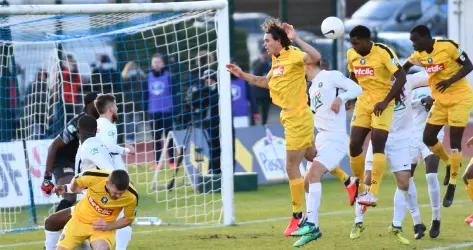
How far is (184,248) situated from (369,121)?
2.46 metres

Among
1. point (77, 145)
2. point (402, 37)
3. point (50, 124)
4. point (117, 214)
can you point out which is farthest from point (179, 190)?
point (402, 37)

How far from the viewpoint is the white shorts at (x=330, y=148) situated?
13.4m

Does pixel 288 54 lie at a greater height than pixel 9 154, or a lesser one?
greater

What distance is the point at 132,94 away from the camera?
19.6 meters

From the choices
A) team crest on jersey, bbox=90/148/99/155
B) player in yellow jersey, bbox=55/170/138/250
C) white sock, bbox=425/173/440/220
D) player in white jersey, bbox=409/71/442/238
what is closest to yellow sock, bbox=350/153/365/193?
player in white jersey, bbox=409/71/442/238

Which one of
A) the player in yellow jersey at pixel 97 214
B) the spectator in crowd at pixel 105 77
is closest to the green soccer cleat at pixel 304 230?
the player in yellow jersey at pixel 97 214

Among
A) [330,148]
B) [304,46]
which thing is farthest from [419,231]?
[304,46]

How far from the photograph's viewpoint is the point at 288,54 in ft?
43.7

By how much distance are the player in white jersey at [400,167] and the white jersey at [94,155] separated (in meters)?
2.94

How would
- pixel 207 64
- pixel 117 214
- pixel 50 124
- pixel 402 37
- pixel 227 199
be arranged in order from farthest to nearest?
1. pixel 402 37
2. pixel 50 124
3. pixel 207 64
4. pixel 227 199
5. pixel 117 214

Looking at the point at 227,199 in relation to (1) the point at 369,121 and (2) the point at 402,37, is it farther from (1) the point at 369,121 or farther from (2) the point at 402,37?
(2) the point at 402,37

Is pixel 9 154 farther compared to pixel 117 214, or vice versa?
pixel 9 154

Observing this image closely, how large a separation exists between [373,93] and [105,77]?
318 inches

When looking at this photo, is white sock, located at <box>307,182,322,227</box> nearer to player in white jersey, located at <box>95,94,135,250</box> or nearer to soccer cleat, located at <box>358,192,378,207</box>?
soccer cleat, located at <box>358,192,378,207</box>
